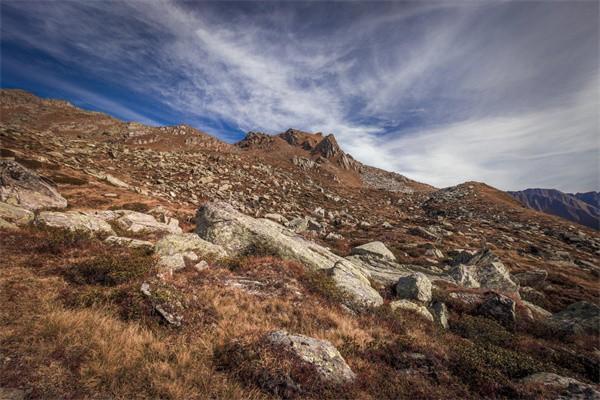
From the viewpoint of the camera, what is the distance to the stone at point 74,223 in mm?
13892

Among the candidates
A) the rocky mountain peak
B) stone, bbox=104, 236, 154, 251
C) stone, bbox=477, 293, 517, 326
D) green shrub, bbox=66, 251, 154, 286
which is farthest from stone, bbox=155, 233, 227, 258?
the rocky mountain peak

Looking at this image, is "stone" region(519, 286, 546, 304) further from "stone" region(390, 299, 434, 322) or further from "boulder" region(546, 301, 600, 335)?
"stone" region(390, 299, 434, 322)

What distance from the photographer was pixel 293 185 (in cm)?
5972

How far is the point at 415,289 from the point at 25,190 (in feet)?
97.5

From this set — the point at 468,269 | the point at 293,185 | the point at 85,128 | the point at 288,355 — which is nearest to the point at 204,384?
the point at 288,355

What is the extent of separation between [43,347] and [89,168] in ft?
135

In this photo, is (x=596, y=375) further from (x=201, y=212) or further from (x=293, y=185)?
(x=293, y=185)

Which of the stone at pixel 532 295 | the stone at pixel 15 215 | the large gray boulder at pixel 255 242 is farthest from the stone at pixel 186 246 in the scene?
the stone at pixel 532 295

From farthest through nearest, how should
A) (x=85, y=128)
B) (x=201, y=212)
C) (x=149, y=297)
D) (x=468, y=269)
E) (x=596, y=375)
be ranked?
(x=85, y=128) → (x=468, y=269) → (x=201, y=212) → (x=596, y=375) → (x=149, y=297)

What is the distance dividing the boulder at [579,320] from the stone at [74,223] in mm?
27061

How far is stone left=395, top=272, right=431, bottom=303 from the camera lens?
47.1 ft

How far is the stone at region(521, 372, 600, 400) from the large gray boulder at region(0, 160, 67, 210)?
29552 mm

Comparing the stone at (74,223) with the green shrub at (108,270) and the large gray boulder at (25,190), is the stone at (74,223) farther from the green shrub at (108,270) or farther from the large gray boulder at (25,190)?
the green shrub at (108,270)

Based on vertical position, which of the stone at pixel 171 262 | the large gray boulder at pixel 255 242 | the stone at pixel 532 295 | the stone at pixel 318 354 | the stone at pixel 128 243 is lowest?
the stone at pixel 128 243
